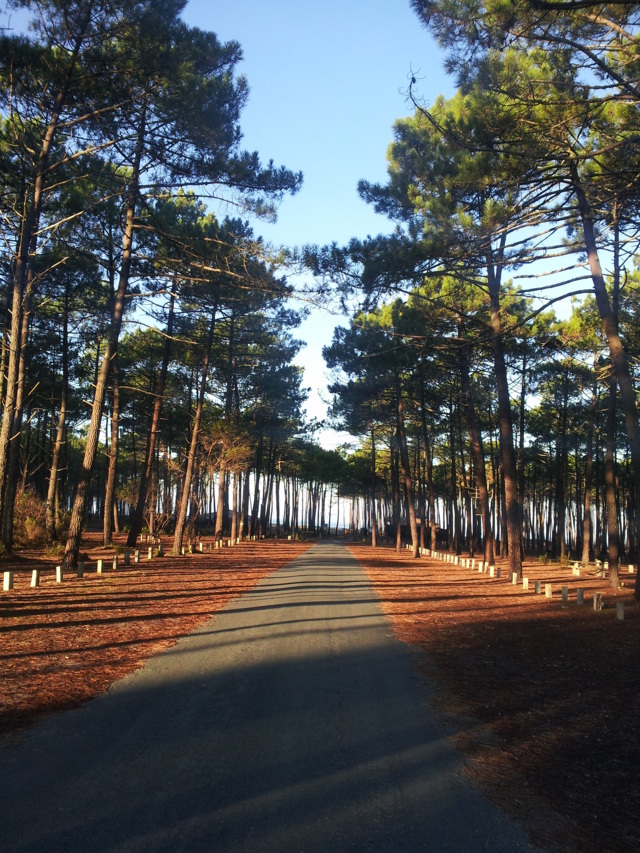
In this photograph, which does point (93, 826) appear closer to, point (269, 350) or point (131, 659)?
point (131, 659)

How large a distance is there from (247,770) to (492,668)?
4.63 m

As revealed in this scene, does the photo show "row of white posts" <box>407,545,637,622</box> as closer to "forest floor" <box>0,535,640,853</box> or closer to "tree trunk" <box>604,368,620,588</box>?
"forest floor" <box>0,535,640,853</box>

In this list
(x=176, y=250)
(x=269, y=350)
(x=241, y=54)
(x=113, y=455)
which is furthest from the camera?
(x=269, y=350)

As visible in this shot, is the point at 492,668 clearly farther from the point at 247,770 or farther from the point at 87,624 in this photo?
the point at 87,624

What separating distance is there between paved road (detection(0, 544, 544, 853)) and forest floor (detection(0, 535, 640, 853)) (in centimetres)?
37

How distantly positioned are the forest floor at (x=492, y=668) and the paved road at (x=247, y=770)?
375 millimetres

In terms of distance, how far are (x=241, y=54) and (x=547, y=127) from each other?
7828 mm

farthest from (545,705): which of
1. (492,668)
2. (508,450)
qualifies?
(508,450)

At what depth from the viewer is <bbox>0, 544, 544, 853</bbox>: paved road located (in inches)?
138

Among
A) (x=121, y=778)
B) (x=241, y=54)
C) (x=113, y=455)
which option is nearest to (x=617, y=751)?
(x=121, y=778)

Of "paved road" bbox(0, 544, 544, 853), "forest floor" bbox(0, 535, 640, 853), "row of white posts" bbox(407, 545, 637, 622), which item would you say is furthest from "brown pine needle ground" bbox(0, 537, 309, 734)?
"row of white posts" bbox(407, 545, 637, 622)

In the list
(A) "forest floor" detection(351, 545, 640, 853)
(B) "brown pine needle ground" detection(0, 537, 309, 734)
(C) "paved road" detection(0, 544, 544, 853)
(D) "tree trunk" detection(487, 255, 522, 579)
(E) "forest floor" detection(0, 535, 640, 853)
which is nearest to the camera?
(C) "paved road" detection(0, 544, 544, 853)

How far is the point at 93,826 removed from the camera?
139 inches

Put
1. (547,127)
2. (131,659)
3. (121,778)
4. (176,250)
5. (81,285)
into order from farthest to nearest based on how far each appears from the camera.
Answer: (81,285) < (176,250) < (547,127) < (131,659) < (121,778)
